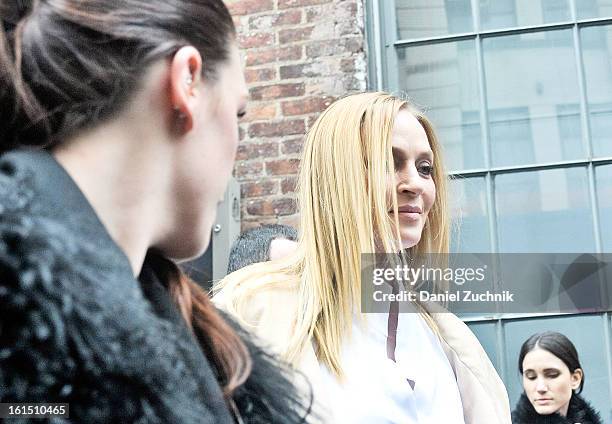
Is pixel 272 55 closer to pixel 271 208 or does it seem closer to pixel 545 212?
pixel 271 208

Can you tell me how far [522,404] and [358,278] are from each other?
1.22 m

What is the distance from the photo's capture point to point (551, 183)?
3219mm

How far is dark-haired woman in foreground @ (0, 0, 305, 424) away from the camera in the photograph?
0.74m

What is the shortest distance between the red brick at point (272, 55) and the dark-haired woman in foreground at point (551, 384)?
1330 mm

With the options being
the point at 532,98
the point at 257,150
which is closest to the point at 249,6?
the point at 257,150

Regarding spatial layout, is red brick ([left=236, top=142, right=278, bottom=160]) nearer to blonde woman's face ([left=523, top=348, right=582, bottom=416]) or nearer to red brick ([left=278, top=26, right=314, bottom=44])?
red brick ([left=278, top=26, right=314, bottom=44])

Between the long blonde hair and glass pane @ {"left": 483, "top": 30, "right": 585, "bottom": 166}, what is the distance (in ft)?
4.77

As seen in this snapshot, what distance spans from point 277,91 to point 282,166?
11.1 inches

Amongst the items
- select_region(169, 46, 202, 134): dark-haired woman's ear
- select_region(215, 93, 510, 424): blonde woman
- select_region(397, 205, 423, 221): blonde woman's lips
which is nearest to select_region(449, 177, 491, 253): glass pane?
select_region(215, 93, 510, 424): blonde woman

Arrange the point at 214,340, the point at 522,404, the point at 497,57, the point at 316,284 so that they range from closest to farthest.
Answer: the point at 214,340 < the point at 316,284 < the point at 522,404 < the point at 497,57

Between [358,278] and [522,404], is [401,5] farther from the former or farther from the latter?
[358,278]

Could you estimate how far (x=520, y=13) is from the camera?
3408 mm

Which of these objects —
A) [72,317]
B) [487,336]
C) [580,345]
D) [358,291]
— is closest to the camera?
[72,317]

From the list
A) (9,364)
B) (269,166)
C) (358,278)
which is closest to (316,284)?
(358,278)
